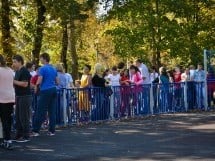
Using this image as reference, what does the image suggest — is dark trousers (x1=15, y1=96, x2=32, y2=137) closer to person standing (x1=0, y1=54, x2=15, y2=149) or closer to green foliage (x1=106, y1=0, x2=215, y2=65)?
person standing (x1=0, y1=54, x2=15, y2=149)

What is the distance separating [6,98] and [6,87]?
0.25 m

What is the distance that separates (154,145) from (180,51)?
21588mm

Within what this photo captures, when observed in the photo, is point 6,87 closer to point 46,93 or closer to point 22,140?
point 22,140

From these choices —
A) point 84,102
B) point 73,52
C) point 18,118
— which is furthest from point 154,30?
point 18,118

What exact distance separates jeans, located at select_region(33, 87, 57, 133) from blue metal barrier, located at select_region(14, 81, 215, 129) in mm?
778

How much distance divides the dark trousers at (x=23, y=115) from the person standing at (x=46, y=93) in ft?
2.40

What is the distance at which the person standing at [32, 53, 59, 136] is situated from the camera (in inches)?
542

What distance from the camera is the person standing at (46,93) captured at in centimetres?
1377

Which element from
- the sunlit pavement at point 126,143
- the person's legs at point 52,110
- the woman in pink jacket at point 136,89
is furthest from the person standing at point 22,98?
the woman in pink jacket at point 136,89

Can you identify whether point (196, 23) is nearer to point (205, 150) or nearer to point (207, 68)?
point (207, 68)

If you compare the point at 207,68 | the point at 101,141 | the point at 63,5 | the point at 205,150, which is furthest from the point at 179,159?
the point at 63,5

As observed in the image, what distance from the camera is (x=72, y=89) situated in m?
16.3

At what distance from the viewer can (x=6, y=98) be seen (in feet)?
38.9

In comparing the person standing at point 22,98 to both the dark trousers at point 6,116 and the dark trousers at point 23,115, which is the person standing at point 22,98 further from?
the dark trousers at point 6,116
